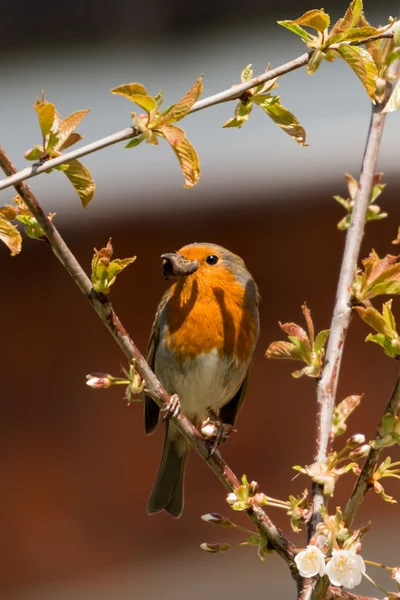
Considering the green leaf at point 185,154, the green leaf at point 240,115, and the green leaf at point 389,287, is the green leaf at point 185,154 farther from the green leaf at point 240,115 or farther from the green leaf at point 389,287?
the green leaf at point 389,287

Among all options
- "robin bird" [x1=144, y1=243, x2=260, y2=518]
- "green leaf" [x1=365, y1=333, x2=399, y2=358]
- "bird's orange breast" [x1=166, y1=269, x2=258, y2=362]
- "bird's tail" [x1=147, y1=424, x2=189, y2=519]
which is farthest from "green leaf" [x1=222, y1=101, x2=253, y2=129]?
"bird's tail" [x1=147, y1=424, x2=189, y2=519]

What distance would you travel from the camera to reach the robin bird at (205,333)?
2.58 metres

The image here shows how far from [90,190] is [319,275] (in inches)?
118

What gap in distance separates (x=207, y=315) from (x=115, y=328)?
1.25 meters

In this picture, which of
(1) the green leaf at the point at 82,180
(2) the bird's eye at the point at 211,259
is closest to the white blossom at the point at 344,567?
(1) the green leaf at the point at 82,180

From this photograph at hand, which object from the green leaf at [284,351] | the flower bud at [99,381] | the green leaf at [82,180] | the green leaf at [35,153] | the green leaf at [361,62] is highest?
the green leaf at [361,62]

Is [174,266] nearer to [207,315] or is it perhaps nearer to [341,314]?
[207,315]

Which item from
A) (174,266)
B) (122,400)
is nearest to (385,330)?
(174,266)

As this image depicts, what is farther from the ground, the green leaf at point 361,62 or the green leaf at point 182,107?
the green leaf at point 361,62

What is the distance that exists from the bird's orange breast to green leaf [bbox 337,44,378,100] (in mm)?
1301

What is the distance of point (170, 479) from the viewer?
310 centimetres

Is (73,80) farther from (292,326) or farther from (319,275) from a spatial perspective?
(292,326)

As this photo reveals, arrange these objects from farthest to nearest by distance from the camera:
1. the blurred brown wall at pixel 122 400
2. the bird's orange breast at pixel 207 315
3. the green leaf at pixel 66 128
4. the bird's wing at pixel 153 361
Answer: the blurred brown wall at pixel 122 400 → the bird's wing at pixel 153 361 → the bird's orange breast at pixel 207 315 → the green leaf at pixel 66 128

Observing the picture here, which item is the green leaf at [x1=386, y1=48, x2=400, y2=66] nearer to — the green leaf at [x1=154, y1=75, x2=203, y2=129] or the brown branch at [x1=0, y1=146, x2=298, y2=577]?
the green leaf at [x1=154, y1=75, x2=203, y2=129]
